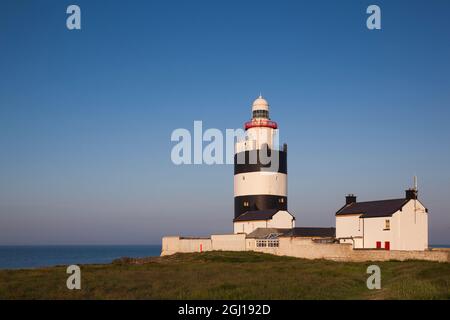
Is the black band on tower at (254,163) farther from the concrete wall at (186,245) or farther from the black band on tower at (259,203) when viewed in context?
the concrete wall at (186,245)

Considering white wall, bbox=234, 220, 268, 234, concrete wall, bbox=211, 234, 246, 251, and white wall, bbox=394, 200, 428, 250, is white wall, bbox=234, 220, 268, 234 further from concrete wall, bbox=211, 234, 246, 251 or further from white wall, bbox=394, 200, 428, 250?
white wall, bbox=394, 200, 428, 250

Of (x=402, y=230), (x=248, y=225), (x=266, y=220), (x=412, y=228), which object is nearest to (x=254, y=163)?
(x=248, y=225)

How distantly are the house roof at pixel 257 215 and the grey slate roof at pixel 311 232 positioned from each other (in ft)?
11.1

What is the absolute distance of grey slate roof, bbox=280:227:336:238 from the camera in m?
52.9

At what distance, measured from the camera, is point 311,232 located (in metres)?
54.3

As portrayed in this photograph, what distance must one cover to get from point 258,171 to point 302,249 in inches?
597

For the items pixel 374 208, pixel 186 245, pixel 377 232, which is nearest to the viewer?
pixel 377 232

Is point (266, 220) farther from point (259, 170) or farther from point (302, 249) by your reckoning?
point (302, 249)

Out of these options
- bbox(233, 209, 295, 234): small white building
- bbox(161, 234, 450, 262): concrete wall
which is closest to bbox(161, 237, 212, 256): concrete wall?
bbox(161, 234, 450, 262): concrete wall

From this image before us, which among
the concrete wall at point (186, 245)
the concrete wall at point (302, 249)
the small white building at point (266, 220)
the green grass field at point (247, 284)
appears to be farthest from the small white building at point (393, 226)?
the concrete wall at point (186, 245)

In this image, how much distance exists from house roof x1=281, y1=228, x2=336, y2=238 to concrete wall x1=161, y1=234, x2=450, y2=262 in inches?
121
